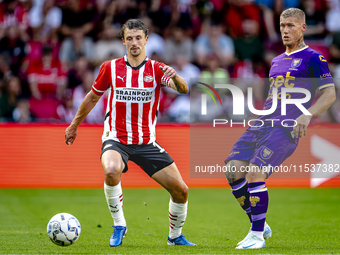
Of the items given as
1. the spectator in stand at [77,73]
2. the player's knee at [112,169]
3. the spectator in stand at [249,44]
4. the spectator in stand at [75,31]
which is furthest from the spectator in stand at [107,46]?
the player's knee at [112,169]

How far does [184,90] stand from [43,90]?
23.8 ft

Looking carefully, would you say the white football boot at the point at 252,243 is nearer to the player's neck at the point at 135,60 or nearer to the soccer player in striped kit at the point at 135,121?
the soccer player in striped kit at the point at 135,121

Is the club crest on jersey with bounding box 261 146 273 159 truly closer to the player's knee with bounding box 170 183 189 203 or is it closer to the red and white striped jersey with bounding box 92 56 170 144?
the player's knee with bounding box 170 183 189 203

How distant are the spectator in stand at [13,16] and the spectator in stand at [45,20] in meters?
0.21

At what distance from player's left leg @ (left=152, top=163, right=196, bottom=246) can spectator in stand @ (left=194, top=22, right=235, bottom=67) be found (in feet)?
23.8

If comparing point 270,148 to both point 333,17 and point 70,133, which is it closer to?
point 70,133

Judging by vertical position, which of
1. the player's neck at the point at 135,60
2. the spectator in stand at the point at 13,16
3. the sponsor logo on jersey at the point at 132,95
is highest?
the spectator in stand at the point at 13,16

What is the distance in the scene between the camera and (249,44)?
1262 centimetres

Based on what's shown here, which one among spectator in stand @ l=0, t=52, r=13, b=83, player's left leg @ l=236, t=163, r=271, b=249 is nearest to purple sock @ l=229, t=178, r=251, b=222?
player's left leg @ l=236, t=163, r=271, b=249

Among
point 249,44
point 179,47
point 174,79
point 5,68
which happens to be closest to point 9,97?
point 5,68

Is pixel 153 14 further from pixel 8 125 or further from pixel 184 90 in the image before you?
pixel 184 90

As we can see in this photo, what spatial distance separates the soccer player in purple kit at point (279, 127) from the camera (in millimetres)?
5016

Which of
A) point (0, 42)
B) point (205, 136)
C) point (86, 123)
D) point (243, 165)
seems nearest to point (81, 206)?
point (86, 123)

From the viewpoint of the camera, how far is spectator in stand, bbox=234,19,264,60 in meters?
12.5
